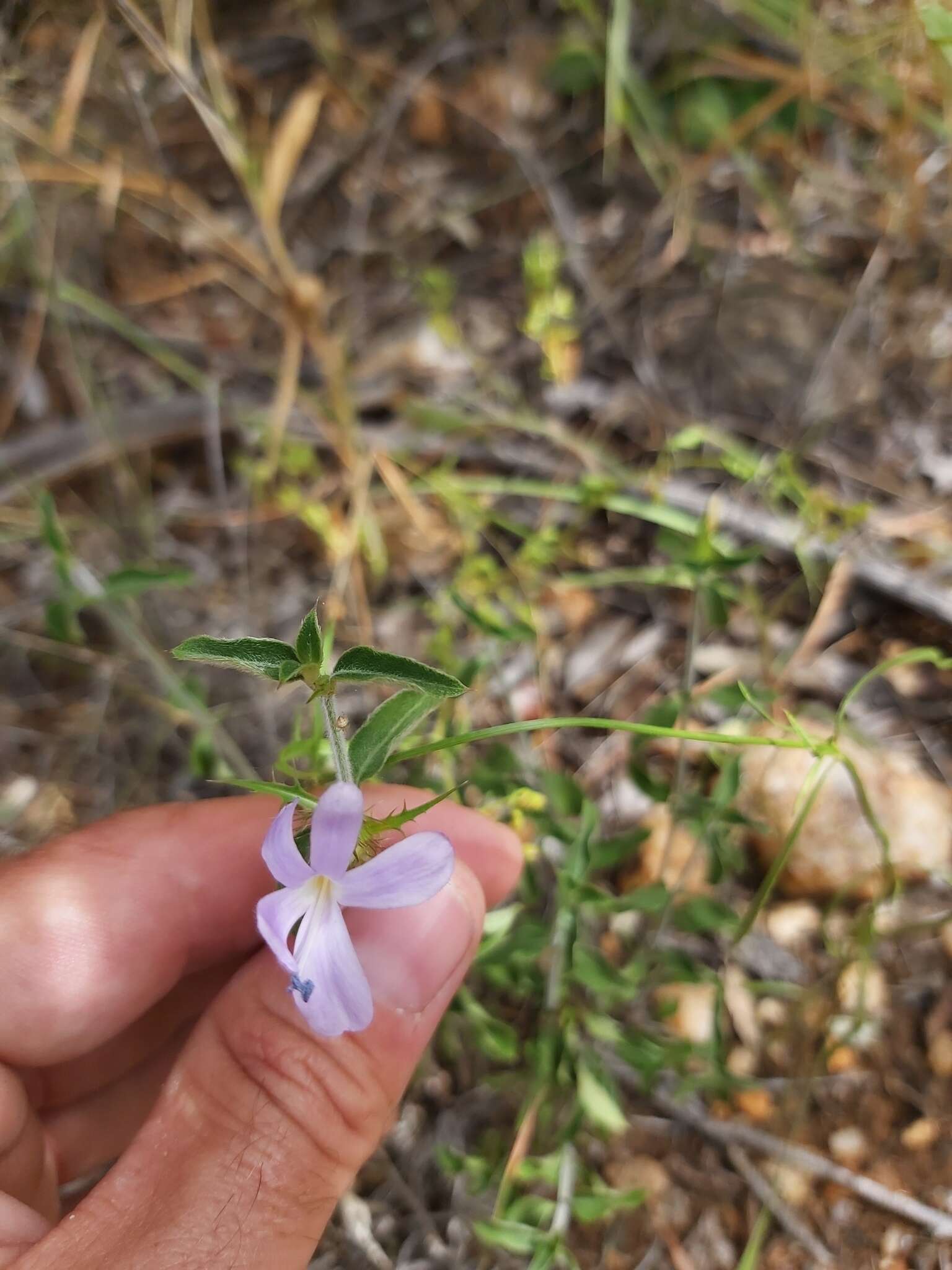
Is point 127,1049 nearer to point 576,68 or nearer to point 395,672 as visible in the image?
point 395,672

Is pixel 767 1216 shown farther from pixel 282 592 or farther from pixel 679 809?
pixel 282 592

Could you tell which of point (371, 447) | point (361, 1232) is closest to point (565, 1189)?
point (361, 1232)

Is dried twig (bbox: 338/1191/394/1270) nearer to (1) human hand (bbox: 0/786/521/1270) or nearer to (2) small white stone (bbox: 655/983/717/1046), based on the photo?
(1) human hand (bbox: 0/786/521/1270)

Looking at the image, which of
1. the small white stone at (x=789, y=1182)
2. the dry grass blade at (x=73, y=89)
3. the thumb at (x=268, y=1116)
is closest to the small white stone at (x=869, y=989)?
the small white stone at (x=789, y=1182)

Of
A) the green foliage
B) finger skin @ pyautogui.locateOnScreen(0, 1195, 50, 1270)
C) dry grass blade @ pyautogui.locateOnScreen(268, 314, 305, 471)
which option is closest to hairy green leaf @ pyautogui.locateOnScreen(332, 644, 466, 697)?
finger skin @ pyautogui.locateOnScreen(0, 1195, 50, 1270)

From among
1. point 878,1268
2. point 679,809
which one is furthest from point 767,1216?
point 679,809

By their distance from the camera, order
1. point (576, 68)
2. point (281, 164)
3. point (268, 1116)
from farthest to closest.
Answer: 1. point (576, 68)
2. point (281, 164)
3. point (268, 1116)
